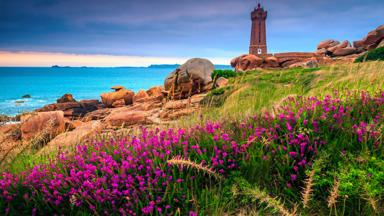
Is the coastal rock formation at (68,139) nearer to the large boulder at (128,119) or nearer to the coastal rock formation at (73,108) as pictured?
the large boulder at (128,119)

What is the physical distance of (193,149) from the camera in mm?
3904

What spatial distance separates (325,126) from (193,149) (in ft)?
5.84

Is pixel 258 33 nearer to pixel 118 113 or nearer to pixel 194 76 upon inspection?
pixel 194 76

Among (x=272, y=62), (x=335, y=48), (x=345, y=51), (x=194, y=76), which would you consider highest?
(x=335, y=48)

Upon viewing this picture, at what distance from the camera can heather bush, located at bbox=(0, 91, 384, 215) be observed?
3.22m

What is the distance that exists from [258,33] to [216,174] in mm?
73485

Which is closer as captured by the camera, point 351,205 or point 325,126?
point 351,205

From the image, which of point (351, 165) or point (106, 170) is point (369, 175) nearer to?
point (351, 165)

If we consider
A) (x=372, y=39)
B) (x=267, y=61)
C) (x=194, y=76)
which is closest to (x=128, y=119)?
(x=194, y=76)

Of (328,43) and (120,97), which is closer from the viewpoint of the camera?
(120,97)

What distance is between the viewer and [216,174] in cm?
327

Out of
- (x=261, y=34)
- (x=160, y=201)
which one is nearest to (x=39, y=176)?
(x=160, y=201)

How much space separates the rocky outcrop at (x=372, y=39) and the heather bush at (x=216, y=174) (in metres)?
42.5

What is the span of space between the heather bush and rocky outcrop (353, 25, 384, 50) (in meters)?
42.5
